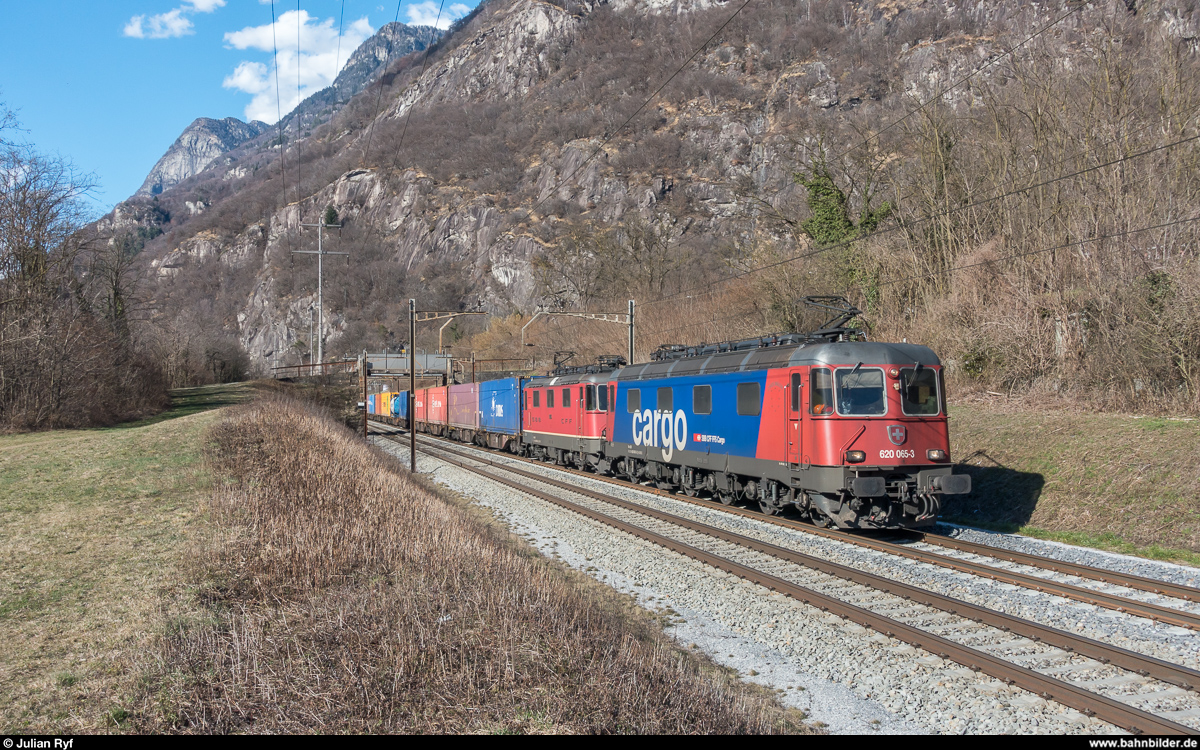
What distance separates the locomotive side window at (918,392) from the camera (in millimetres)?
12062

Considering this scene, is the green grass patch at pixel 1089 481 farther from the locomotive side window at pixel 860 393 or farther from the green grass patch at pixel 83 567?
the green grass patch at pixel 83 567

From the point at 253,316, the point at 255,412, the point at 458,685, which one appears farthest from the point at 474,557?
the point at 253,316

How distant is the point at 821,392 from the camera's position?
12062 millimetres

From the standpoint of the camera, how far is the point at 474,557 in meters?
8.52

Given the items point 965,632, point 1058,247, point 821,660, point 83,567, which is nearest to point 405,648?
point 821,660

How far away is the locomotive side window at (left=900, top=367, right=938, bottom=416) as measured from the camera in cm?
1206

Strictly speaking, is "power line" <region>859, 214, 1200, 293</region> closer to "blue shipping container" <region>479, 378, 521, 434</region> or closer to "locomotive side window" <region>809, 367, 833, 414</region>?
"locomotive side window" <region>809, 367, 833, 414</region>

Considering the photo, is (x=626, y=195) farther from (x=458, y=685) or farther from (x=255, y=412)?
(x=458, y=685)

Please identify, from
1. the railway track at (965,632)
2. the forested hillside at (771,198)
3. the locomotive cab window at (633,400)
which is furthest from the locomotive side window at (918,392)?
the locomotive cab window at (633,400)

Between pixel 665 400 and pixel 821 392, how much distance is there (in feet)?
19.9

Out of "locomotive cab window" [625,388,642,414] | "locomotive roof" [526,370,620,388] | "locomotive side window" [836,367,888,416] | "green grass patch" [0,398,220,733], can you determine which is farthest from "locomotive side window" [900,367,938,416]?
"green grass patch" [0,398,220,733]

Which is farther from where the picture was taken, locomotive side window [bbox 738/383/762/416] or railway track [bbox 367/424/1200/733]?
locomotive side window [bbox 738/383/762/416]

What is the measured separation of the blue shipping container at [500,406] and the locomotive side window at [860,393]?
728 inches

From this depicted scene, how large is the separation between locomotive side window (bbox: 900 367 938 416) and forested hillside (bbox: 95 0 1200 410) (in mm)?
6640
